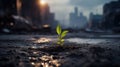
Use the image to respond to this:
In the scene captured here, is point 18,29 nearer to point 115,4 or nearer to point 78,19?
point 115,4

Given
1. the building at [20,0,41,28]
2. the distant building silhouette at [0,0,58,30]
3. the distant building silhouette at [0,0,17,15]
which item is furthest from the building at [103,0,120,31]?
the building at [20,0,41,28]

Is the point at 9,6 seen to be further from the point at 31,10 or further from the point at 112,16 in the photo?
the point at 31,10

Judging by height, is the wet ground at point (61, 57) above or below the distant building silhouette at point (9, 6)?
below

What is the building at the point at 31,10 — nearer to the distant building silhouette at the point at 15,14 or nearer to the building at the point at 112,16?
the distant building silhouette at the point at 15,14

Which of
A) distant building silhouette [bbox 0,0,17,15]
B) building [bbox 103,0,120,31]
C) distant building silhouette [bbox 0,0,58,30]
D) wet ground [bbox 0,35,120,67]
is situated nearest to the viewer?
wet ground [bbox 0,35,120,67]

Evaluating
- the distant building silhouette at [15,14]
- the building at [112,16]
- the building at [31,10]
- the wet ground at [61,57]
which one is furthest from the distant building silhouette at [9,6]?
the wet ground at [61,57]

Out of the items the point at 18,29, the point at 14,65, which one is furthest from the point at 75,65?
the point at 18,29

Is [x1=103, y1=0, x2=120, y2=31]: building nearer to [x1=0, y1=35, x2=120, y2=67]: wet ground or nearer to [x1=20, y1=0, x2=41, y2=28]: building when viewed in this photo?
[x1=20, y1=0, x2=41, y2=28]: building

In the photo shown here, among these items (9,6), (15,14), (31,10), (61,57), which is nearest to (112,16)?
(15,14)
